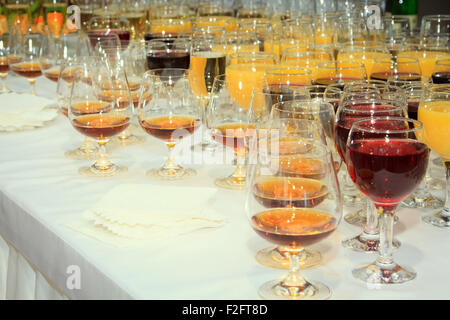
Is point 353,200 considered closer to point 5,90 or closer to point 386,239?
point 386,239

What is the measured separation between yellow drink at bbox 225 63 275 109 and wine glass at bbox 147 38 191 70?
36 cm

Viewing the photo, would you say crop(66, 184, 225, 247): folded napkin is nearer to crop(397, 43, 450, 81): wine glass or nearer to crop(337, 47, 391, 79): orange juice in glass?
crop(337, 47, 391, 79): orange juice in glass

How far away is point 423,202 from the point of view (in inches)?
52.9

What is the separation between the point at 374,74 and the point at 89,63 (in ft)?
2.32

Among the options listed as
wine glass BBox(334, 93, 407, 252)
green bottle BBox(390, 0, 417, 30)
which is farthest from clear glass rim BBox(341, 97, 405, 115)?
green bottle BBox(390, 0, 417, 30)

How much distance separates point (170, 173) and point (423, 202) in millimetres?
562

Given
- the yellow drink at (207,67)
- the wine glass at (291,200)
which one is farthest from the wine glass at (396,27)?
→ the wine glass at (291,200)

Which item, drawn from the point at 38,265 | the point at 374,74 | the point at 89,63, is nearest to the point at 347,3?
the point at 374,74

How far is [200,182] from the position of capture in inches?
59.1

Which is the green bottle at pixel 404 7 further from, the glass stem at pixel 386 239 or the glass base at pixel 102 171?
the glass stem at pixel 386 239

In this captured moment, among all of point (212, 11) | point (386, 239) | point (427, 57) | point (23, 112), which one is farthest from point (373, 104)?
point (212, 11)

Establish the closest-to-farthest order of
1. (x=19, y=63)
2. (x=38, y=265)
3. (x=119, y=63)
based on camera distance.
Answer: (x=38, y=265)
(x=119, y=63)
(x=19, y=63)

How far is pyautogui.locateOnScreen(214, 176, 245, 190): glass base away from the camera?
1.45m
